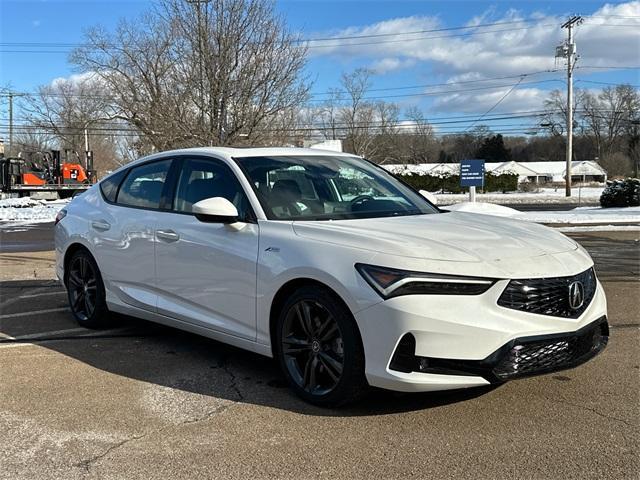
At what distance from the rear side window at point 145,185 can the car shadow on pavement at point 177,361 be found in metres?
1.23

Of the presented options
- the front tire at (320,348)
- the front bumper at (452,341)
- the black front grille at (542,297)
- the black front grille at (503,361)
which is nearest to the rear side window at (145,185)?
the front tire at (320,348)

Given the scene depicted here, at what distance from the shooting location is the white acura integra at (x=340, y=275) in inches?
136

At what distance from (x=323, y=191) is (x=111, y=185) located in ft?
7.83

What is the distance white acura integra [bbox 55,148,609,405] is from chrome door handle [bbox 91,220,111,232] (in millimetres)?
32

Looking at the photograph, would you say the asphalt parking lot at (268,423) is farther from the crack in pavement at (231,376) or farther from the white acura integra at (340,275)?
the white acura integra at (340,275)

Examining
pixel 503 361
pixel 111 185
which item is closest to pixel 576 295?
pixel 503 361

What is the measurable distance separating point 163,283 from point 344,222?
5.46 ft

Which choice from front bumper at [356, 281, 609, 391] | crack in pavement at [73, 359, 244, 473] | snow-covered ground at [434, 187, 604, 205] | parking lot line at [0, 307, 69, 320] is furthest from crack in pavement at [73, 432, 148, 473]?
snow-covered ground at [434, 187, 604, 205]

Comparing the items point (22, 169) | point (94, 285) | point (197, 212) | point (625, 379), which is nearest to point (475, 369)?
point (625, 379)

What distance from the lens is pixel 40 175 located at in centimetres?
3962

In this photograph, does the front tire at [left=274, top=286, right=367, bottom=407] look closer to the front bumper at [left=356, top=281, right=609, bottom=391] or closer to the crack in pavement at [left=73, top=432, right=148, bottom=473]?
the front bumper at [left=356, top=281, right=609, bottom=391]

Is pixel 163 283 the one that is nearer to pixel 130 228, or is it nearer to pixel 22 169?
pixel 130 228

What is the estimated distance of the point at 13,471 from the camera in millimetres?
3168

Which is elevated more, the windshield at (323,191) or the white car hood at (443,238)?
the windshield at (323,191)
